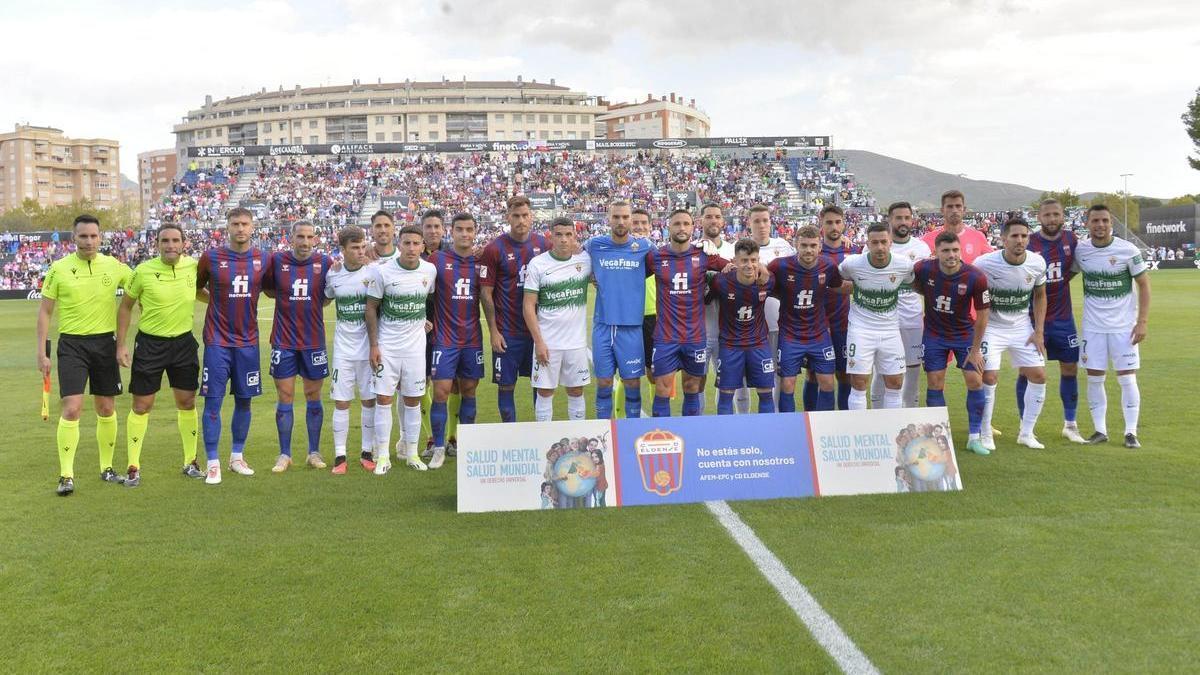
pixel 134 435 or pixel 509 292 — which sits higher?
pixel 509 292

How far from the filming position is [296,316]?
23.9 feet

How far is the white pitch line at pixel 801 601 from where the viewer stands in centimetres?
356

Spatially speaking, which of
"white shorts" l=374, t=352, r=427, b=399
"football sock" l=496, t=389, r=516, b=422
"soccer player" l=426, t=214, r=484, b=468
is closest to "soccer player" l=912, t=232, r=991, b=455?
"football sock" l=496, t=389, r=516, b=422

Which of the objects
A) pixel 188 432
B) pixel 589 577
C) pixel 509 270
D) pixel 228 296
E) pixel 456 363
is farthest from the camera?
pixel 509 270

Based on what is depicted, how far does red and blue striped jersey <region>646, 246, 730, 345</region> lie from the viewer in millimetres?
6992

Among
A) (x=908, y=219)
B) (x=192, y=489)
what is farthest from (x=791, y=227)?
(x=192, y=489)

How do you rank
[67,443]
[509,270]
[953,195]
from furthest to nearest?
[953,195], [509,270], [67,443]

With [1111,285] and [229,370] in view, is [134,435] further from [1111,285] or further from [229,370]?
[1111,285]

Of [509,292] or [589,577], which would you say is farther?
[509,292]

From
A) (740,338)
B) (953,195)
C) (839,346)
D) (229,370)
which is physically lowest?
(229,370)

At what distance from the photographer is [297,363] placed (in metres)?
7.41

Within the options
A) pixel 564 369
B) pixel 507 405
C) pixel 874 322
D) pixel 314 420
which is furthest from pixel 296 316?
pixel 874 322

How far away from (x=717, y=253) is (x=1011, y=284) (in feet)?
8.51

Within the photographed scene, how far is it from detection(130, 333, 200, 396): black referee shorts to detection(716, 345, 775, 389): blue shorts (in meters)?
4.32
